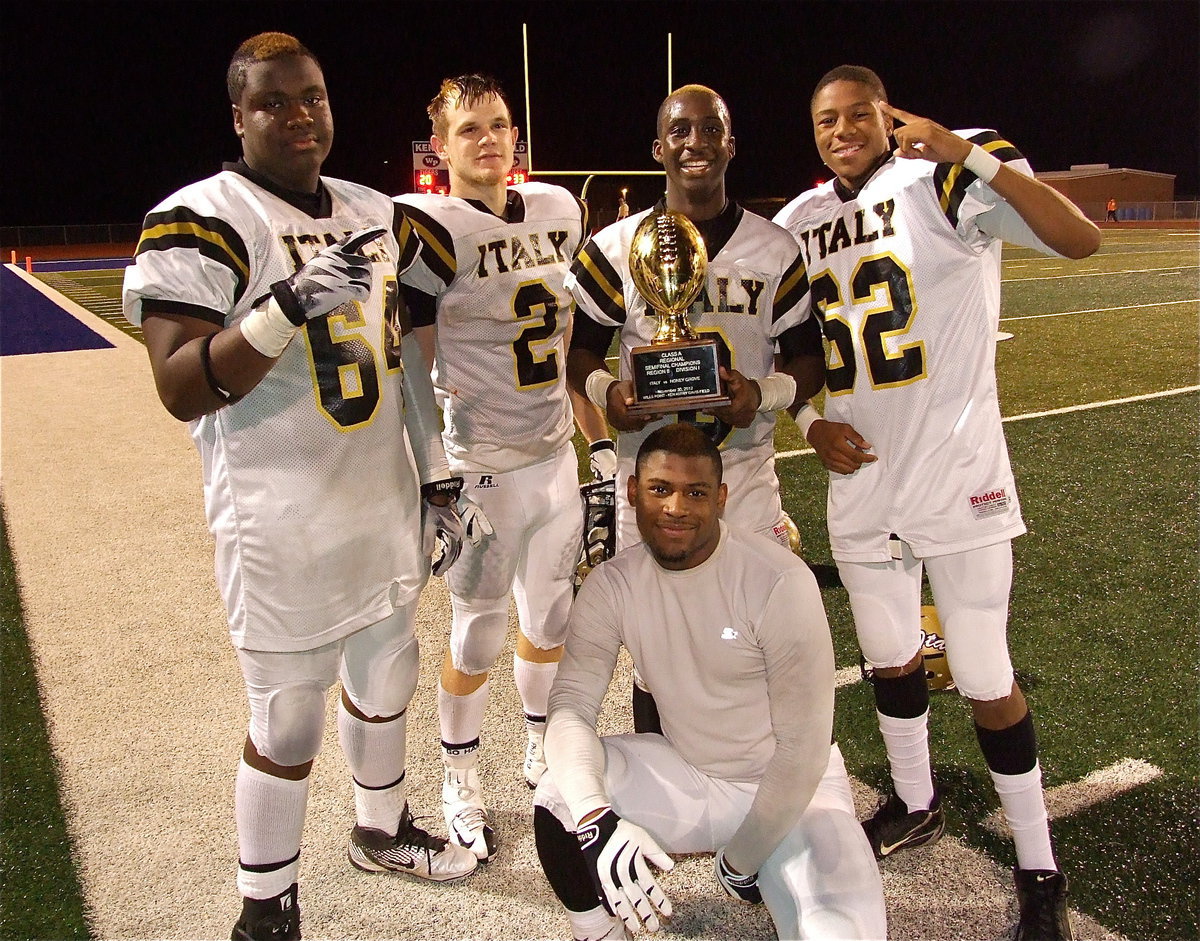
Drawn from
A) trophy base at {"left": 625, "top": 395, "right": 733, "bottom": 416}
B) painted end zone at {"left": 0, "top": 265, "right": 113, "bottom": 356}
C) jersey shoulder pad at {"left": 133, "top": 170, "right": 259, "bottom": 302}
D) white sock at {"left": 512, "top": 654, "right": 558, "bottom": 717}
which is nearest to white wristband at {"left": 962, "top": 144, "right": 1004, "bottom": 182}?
trophy base at {"left": 625, "top": 395, "right": 733, "bottom": 416}

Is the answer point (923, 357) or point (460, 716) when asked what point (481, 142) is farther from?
point (460, 716)

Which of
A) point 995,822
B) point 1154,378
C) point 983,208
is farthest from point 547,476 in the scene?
point 1154,378

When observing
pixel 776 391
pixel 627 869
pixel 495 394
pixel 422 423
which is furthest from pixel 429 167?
pixel 627 869

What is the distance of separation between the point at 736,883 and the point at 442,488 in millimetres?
1181

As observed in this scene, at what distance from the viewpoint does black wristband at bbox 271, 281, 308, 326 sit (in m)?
1.79

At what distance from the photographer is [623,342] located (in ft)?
9.17

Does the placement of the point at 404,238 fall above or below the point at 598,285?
above

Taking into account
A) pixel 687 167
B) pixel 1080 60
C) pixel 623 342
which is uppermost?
pixel 1080 60

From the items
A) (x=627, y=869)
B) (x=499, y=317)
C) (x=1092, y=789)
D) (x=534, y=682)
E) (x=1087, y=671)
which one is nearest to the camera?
(x=627, y=869)

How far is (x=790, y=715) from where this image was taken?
1993 mm

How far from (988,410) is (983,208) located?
49 centimetres

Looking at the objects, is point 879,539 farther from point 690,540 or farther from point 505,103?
point 505,103

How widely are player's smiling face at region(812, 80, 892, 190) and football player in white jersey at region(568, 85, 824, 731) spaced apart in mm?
236

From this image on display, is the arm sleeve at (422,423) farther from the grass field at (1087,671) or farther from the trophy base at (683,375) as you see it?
the grass field at (1087,671)
